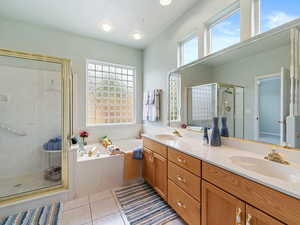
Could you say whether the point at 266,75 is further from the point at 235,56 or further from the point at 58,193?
the point at 58,193

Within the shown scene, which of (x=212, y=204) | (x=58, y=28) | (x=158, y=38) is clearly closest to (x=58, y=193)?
Result: (x=212, y=204)

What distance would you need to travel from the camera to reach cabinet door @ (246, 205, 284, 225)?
779mm

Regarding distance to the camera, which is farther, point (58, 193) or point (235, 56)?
point (58, 193)

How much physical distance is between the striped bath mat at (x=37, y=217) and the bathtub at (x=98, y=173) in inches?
13.4

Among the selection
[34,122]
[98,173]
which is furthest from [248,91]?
[34,122]

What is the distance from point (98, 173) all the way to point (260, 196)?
6.53ft

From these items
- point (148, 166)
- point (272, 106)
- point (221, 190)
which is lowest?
point (148, 166)

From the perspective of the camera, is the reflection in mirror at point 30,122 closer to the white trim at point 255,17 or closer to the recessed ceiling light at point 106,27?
the recessed ceiling light at point 106,27

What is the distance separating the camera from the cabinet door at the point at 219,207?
3.04ft

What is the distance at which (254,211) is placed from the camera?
0.85m

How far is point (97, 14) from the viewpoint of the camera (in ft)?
7.45

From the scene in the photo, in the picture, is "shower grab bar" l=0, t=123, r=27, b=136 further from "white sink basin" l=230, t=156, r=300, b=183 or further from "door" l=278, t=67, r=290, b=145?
"door" l=278, t=67, r=290, b=145

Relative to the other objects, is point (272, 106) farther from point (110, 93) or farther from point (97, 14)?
point (110, 93)

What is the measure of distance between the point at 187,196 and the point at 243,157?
646mm
